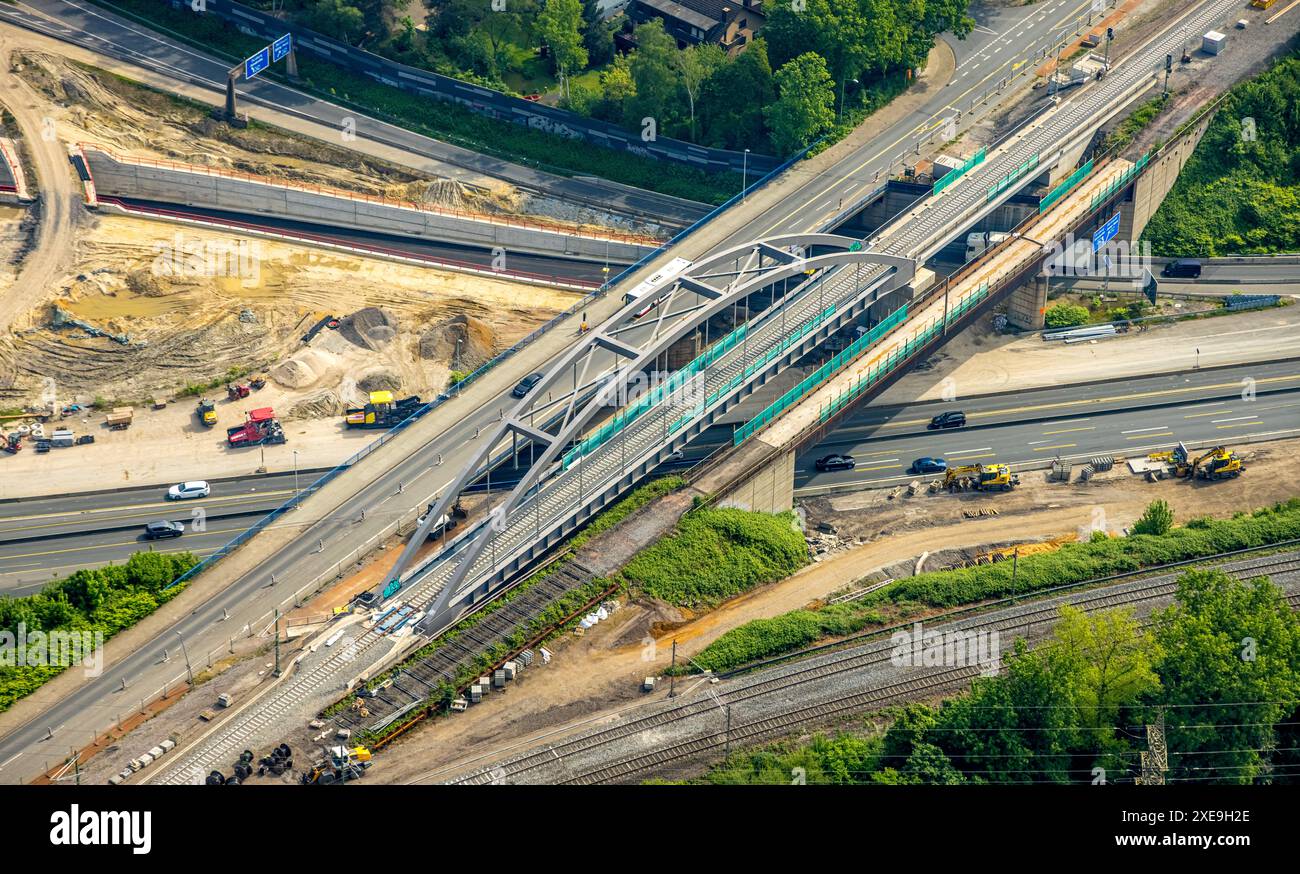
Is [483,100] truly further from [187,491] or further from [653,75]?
[187,491]

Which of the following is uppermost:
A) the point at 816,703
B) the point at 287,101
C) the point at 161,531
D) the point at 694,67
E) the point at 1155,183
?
the point at 287,101

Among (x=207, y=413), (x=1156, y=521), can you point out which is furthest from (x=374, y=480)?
(x=1156, y=521)

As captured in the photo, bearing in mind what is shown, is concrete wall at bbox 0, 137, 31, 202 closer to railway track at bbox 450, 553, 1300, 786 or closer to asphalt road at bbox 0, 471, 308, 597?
asphalt road at bbox 0, 471, 308, 597

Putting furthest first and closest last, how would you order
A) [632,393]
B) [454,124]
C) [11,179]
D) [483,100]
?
[454,124] → [483,100] → [11,179] → [632,393]

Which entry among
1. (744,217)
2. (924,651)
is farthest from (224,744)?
(744,217)
